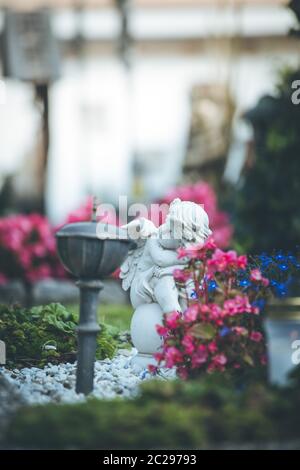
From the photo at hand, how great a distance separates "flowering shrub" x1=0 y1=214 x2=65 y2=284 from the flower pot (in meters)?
7.42

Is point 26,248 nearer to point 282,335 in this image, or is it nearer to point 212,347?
point 212,347

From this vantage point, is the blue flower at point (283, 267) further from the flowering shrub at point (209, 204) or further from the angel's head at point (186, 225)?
the flowering shrub at point (209, 204)

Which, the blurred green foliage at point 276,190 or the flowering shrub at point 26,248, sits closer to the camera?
the blurred green foliage at point 276,190

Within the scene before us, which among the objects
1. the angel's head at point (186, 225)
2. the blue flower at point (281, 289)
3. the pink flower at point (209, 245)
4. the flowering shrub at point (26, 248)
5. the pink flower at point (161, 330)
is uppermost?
the flowering shrub at point (26, 248)

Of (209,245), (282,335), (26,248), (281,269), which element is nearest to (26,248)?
(26,248)

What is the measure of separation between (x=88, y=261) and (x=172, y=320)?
1.81 feet

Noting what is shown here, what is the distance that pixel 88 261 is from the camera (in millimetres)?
4566

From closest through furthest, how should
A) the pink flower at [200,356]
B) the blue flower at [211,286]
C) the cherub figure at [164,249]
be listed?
1. the pink flower at [200,356]
2. the blue flower at [211,286]
3. the cherub figure at [164,249]

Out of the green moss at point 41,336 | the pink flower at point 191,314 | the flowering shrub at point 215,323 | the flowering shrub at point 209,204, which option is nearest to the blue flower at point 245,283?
the flowering shrub at point 215,323

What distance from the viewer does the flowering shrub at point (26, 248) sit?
37.3 feet

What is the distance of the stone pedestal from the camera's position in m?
5.07

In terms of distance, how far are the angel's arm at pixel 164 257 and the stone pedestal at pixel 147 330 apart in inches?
10.6

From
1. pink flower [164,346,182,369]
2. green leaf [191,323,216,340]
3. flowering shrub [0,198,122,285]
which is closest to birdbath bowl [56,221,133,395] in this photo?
pink flower [164,346,182,369]

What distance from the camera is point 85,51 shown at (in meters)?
14.5
